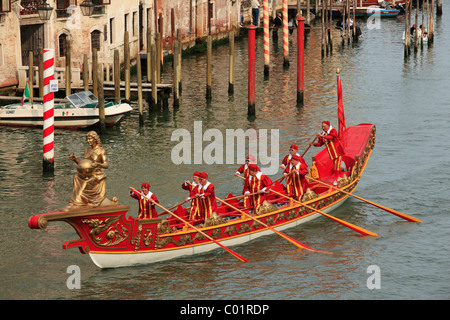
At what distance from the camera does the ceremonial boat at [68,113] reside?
30.5 metres

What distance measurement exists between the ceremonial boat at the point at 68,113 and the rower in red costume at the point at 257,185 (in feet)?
35.5

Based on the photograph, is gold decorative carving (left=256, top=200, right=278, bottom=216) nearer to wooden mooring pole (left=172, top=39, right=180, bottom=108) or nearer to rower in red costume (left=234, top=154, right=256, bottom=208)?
rower in red costume (left=234, top=154, right=256, bottom=208)

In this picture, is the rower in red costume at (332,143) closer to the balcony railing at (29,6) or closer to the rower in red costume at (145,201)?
the rower in red costume at (145,201)

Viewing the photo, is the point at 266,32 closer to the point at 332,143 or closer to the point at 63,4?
the point at 63,4

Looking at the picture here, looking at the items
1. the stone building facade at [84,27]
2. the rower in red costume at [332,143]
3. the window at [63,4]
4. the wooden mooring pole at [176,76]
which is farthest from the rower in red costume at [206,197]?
the window at [63,4]

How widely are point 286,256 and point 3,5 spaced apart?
56.8ft

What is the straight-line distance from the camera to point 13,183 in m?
24.8

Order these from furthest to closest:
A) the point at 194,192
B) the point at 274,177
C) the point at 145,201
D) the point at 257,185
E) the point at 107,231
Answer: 1. the point at 274,177
2. the point at 257,185
3. the point at 194,192
4. the point at 145,201
5. the point at 107,231

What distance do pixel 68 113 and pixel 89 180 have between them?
46.3ft

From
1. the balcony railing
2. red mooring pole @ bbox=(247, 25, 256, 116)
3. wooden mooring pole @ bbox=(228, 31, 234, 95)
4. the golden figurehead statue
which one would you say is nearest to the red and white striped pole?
the golden figurehead statue

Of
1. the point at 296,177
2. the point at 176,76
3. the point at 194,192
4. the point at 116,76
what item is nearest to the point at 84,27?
the point at 176,76

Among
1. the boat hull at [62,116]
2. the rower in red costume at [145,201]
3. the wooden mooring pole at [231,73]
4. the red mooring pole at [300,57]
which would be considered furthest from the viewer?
the wooden mooring pole at [231,73]

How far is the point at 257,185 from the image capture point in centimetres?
2052

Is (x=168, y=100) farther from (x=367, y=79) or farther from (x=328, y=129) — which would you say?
(x=328, y=129)
